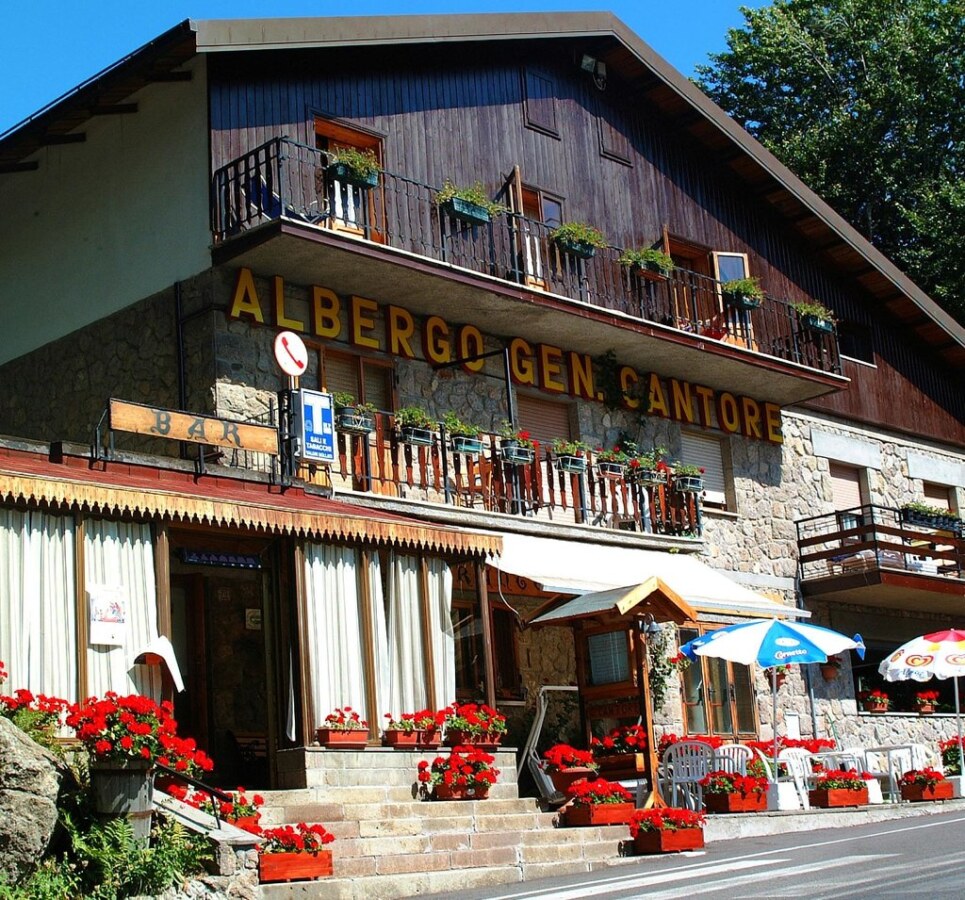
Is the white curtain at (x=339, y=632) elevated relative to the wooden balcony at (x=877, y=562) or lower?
lower

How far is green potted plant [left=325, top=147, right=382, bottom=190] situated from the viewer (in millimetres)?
17297

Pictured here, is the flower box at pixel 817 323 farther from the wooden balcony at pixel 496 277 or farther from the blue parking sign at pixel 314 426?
the blue parking sign at pixel 314 426

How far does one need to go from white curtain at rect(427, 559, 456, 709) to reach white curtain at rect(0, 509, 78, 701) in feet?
12.8

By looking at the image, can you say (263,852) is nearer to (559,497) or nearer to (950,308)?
(559,497)

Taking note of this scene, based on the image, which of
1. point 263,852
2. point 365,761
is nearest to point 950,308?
point 365,761

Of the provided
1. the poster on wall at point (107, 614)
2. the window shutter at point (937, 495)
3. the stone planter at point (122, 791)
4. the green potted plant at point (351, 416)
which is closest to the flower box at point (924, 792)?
the green potted plant at point (351, 416)

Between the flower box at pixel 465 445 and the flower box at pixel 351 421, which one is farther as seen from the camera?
the flower box at pixel 465 445

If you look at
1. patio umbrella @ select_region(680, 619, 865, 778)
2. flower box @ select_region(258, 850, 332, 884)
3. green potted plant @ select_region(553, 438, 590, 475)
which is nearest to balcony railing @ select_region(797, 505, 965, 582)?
patio umbrella @ select_region(680, 619, 865, 778)

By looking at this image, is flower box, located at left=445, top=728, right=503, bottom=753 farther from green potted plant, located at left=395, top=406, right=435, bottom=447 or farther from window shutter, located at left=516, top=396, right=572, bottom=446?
window shutter, located at left=516, top=396, right=572, bottom=446

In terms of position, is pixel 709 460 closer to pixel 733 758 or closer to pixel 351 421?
pixel 733 758

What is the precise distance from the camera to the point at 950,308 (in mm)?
33188

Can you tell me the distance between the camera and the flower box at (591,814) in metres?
13.6

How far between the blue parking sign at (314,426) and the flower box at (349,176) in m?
2.74

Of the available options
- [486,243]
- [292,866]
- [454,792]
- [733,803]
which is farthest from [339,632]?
[486,243]
